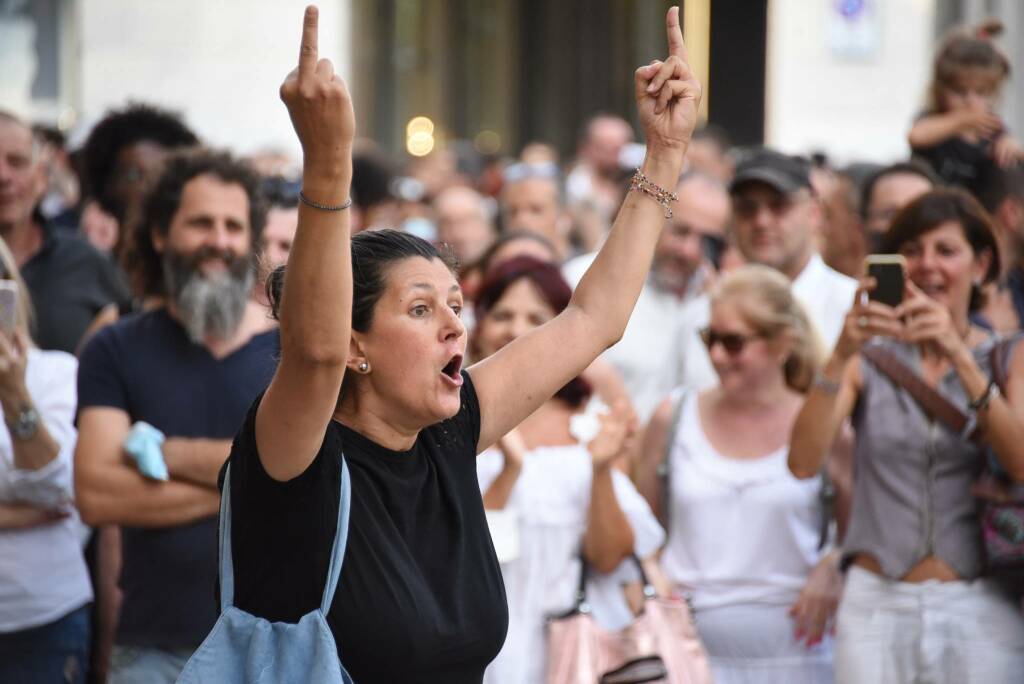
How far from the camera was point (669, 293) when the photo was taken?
24.6 feet

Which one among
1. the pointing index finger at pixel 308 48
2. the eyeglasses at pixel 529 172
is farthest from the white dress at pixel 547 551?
the eyeglasses at pixel 529 172

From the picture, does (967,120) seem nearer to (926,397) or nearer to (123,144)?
(926,397)

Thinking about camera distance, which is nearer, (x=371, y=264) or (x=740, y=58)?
(x=371, y=264)

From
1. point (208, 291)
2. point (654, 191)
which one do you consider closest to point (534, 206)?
point (208, 291)

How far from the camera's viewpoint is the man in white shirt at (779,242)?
693 cm

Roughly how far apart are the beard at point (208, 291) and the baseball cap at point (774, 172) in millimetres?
2850

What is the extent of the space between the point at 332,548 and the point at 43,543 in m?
2.37

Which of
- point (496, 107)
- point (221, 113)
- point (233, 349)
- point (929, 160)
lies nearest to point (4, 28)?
point (221, 113)

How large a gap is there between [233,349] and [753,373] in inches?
75.9

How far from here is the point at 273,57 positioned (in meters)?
16.0

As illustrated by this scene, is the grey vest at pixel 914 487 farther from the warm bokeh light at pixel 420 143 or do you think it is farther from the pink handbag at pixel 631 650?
the warm bokeh light at pixel 420 143

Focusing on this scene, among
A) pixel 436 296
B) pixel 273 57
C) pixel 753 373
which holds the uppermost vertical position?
pixel 273 57

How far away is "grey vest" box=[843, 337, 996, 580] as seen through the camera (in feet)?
17.0

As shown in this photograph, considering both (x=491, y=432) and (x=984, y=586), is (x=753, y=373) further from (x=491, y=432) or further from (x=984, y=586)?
(x=491, y=432)
